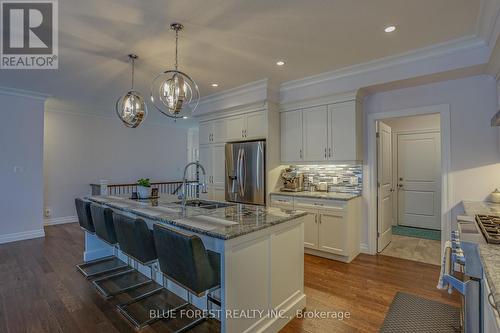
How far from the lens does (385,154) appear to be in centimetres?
423

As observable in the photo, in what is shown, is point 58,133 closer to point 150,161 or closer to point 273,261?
point 150,161

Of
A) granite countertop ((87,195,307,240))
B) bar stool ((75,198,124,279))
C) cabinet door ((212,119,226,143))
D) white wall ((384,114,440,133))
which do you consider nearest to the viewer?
granite countertop ((87,195,307,240))

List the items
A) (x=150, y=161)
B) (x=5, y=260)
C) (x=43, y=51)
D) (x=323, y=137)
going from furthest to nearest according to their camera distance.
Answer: (x=150, y=161) → (x=323, y=137) → (x=5, y=260) → (x=43, y=51)

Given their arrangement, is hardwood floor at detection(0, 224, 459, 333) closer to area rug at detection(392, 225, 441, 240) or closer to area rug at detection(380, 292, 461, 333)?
area rug at detection(380, 292, 461, 333)

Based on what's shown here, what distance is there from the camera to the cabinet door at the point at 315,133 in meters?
4.02

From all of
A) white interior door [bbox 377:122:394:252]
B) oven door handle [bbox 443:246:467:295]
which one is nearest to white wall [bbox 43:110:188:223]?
white interior door [bbox 377:122:394:252]

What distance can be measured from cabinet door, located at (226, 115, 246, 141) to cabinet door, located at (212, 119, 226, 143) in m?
0.12

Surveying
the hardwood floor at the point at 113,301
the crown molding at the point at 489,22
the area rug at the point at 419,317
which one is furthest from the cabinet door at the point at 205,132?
the crown molding at the point at 489,22

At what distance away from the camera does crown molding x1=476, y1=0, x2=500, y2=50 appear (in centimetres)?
215

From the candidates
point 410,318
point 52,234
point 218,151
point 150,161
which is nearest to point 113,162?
point 150,161

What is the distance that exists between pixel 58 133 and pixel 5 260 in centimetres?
323

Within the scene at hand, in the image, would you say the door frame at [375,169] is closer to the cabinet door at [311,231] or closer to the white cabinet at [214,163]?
the cabinet door at [311,231]

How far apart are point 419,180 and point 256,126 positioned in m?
3.86

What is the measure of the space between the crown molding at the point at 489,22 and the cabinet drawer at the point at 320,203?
228cm
